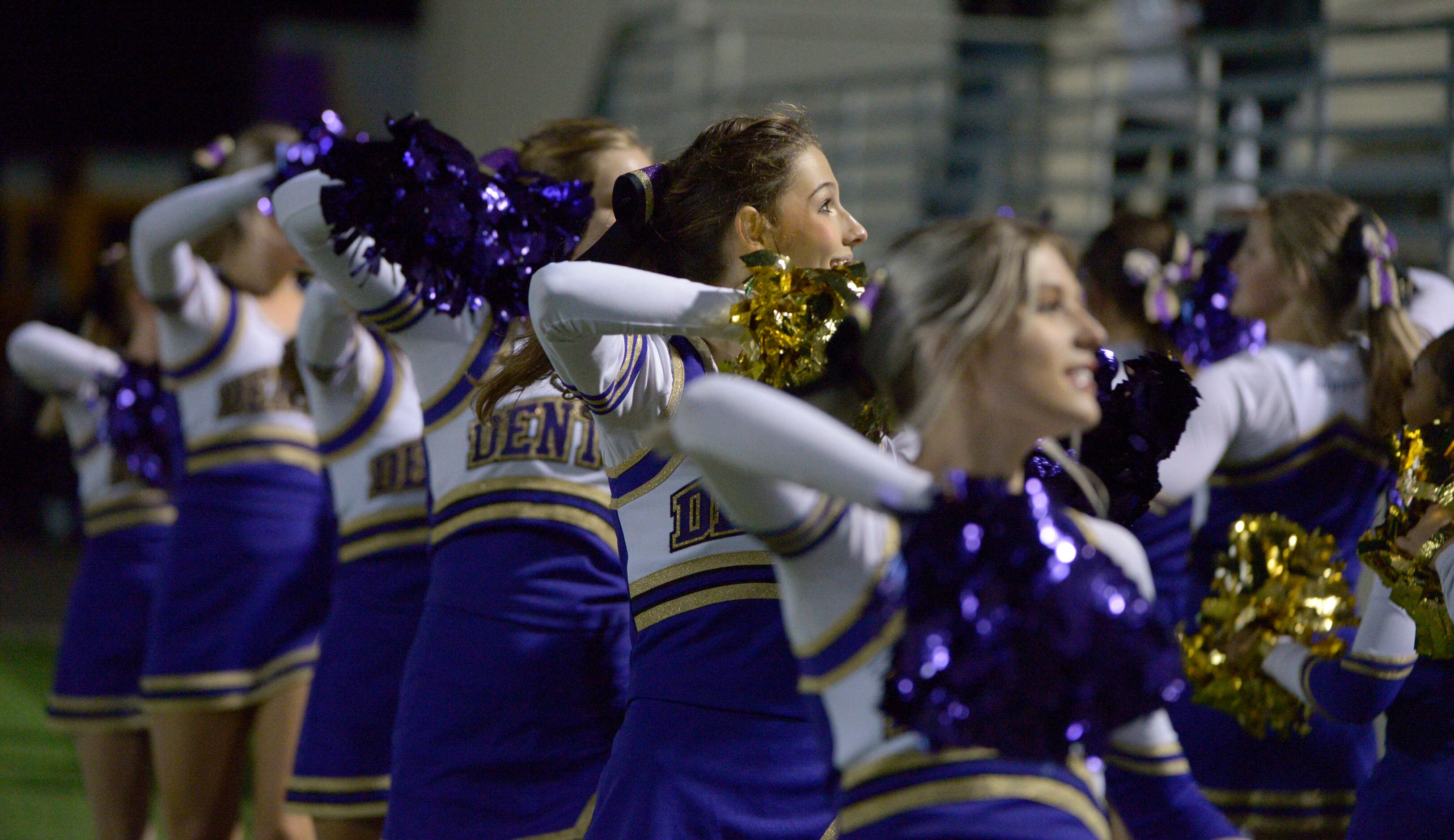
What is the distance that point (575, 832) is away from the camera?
6.66ft

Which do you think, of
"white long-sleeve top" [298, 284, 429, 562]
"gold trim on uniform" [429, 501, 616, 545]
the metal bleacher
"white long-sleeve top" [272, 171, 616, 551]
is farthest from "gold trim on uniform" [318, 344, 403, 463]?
the metal bleacher

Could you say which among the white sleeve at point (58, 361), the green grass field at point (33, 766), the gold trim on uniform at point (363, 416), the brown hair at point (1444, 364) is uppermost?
the brown hair at point (1444, 364)

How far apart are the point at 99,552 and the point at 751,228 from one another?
257 centimetres

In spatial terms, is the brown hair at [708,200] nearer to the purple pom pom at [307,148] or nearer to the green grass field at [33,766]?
the purple pom pom at [307,148]

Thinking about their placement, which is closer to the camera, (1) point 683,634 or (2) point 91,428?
(1) point 683,634

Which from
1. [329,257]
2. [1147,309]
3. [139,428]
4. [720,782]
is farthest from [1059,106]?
[720,782]

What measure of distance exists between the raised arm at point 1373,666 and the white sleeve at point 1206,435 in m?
0.48

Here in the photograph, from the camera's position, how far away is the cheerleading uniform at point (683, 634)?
1612 millimetres

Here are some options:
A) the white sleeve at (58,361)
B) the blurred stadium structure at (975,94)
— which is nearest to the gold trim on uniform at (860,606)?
the blurred stadium structure at (975,94)

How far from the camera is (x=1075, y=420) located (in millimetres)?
1310

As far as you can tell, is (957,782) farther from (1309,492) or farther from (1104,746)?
(1309,492)

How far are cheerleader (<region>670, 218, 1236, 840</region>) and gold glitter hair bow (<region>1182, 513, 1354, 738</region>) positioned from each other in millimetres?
879

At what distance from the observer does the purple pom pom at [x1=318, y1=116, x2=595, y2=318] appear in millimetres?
2129

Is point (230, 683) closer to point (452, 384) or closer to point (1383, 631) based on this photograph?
point (452, 384)
